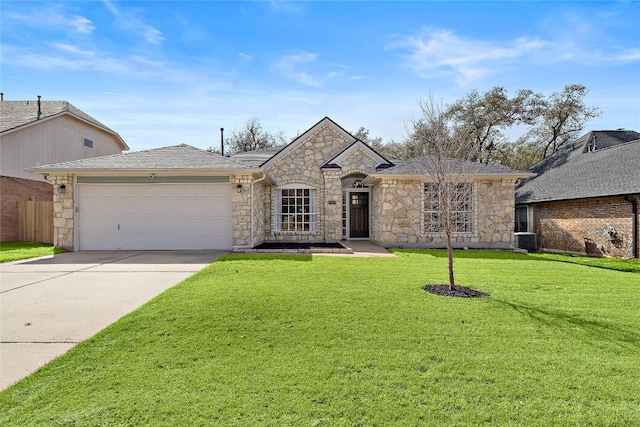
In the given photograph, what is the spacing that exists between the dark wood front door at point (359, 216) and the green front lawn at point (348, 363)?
9648 millimetres

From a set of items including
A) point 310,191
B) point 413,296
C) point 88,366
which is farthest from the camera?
point 310,191

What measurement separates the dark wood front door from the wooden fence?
43.7 ft

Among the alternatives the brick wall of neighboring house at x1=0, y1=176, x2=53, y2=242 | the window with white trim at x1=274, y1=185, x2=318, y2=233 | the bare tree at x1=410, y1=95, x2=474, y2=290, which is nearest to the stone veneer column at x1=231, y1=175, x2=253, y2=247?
the window with white trim at x1=274, y1=185, x2=318, y2=233

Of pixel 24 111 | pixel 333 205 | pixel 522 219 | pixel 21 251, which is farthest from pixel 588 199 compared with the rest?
pixel 24 111

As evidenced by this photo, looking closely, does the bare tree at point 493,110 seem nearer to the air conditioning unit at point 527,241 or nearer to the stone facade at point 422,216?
the air conditioning unit at point 527,241

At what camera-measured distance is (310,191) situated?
15.1 m

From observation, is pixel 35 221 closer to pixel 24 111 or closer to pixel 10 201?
pixel 10 201

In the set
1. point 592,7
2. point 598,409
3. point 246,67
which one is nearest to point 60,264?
point 246,67

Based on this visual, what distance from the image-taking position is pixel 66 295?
5.88 metres

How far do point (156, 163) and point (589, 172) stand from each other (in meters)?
18.5

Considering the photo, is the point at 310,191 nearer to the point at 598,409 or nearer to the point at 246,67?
the point at 246,67

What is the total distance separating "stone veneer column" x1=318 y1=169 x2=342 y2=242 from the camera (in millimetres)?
14680

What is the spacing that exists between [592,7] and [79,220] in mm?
17502

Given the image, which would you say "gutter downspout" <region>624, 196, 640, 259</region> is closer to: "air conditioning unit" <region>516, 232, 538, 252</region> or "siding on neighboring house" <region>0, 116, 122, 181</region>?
"air conditioning unit" <region>516, 232, 538, 252</region>
